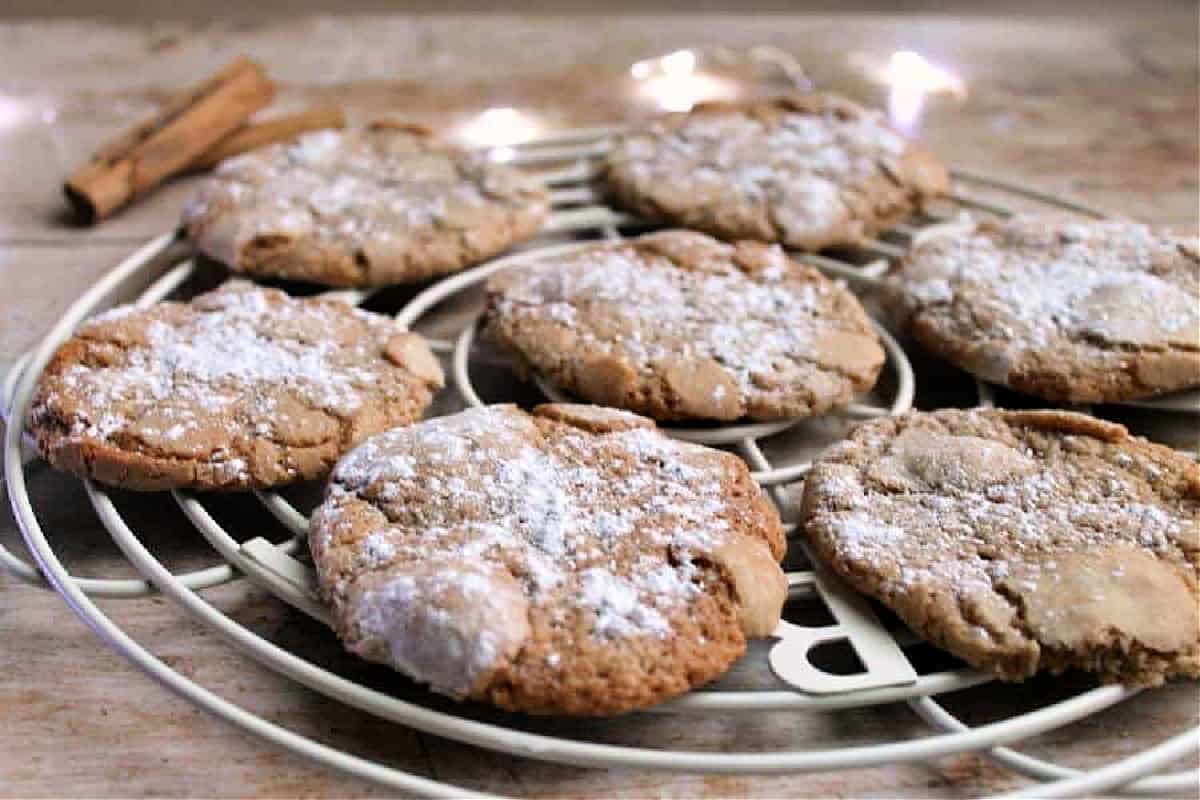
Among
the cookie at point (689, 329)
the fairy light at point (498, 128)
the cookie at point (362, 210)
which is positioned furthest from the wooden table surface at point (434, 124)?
the cookie at point (689, 329)

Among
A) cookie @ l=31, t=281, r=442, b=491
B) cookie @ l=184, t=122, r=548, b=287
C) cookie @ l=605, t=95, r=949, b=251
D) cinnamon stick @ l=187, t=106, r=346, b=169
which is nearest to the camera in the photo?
cookie @ l=31, t=281, r=442, b=491

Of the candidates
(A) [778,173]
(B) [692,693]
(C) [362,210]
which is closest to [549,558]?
(B) [692,693]

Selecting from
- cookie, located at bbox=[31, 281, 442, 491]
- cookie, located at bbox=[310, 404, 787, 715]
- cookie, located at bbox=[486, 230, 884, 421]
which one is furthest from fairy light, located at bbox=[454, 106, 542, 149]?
cookie, located at bbox=[310, 404, 787, 715]

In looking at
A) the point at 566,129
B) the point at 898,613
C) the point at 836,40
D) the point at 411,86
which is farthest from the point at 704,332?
the point at 836,40

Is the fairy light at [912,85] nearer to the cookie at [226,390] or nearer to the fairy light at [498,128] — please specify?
the fairy light at [498,128]

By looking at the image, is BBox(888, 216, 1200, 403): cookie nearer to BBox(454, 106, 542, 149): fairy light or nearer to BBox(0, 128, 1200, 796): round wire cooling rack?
BBox(0, 128, 1200, 796): round wire cooling rack

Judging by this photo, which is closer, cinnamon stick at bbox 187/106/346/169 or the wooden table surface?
the wooden table surface

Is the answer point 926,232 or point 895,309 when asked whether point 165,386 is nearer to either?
point 895,309
